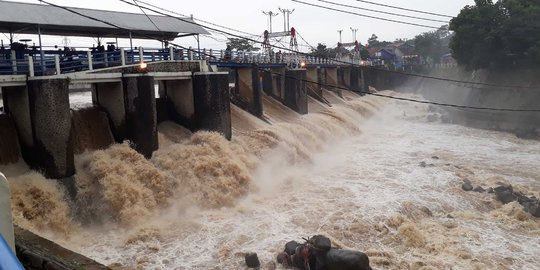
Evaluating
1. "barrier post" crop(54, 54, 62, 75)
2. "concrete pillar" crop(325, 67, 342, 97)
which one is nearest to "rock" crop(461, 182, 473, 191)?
"barrier post" crop(54, 54, 62, 75)

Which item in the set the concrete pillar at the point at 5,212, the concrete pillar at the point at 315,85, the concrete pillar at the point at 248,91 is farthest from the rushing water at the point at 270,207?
the concrete pillar at the point at 315,85

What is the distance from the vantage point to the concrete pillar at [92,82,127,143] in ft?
47.2

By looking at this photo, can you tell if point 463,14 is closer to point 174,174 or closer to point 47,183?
point 174,174

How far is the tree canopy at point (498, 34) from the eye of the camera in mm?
30047

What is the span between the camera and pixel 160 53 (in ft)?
53.3

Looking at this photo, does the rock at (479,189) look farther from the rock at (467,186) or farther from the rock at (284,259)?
the rock at (284,259)

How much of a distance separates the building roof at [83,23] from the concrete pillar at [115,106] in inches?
85.9

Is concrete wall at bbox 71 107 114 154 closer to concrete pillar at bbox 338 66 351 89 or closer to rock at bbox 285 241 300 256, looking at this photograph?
rock at bbox 285 241 300 256

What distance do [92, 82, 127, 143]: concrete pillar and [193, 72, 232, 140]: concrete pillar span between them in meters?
3.17

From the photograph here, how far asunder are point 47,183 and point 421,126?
27141 millimetres

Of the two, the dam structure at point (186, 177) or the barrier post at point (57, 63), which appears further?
the barrier post at point (57, 63)

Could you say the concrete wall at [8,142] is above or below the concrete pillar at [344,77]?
below

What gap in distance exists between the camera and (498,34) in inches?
1261

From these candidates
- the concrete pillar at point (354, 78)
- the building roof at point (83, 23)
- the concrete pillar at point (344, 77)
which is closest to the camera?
the building roof at point (83, 23)
